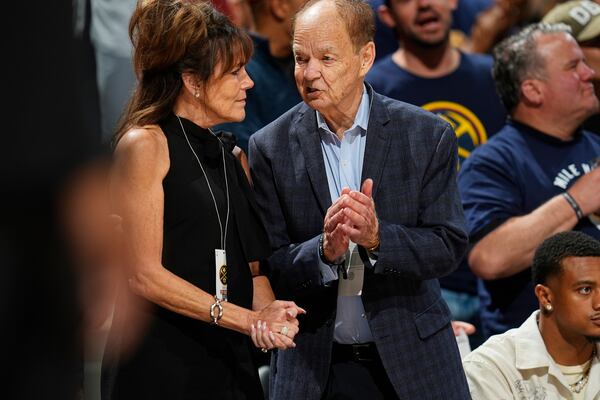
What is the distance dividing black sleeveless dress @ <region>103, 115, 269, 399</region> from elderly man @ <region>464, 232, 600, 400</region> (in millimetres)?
1117

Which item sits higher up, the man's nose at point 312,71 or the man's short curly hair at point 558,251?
the man's nose at point 312,71

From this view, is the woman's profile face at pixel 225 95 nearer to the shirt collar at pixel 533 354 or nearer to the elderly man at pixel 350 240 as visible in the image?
the elderly man at pixel 350 240

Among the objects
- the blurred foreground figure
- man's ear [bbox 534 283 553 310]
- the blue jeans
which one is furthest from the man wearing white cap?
the blurred foreground figure

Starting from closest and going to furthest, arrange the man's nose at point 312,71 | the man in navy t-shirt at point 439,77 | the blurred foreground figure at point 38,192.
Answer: the blurred foreground figure at point 38,192, the man's nose at point 312,71, the man in navy t-shirt at point 439,77

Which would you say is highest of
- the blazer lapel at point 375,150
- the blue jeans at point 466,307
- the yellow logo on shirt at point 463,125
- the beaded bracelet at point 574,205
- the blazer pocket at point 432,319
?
the blazer lapel at point 375,150

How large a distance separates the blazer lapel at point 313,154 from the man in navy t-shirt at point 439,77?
187 centimetres

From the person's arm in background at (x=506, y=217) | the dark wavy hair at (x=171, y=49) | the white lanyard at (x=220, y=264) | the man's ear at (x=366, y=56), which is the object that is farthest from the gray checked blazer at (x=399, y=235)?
the person's arm in background at (x=506, y=217)

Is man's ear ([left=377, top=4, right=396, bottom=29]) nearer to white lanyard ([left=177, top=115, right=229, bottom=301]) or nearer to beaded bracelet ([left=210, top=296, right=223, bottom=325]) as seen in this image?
white lanyard ([left=177, top=115, right=229, bottom=301])

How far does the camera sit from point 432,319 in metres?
2.44

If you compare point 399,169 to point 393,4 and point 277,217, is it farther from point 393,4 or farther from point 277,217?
point 393,4

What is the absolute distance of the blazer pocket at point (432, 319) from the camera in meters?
2.41

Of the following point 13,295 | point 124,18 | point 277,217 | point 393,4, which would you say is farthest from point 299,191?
point 393,4

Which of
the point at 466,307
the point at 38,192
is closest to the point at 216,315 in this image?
the point at 38,192

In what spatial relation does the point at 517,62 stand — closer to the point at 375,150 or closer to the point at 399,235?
the point at 375,150
